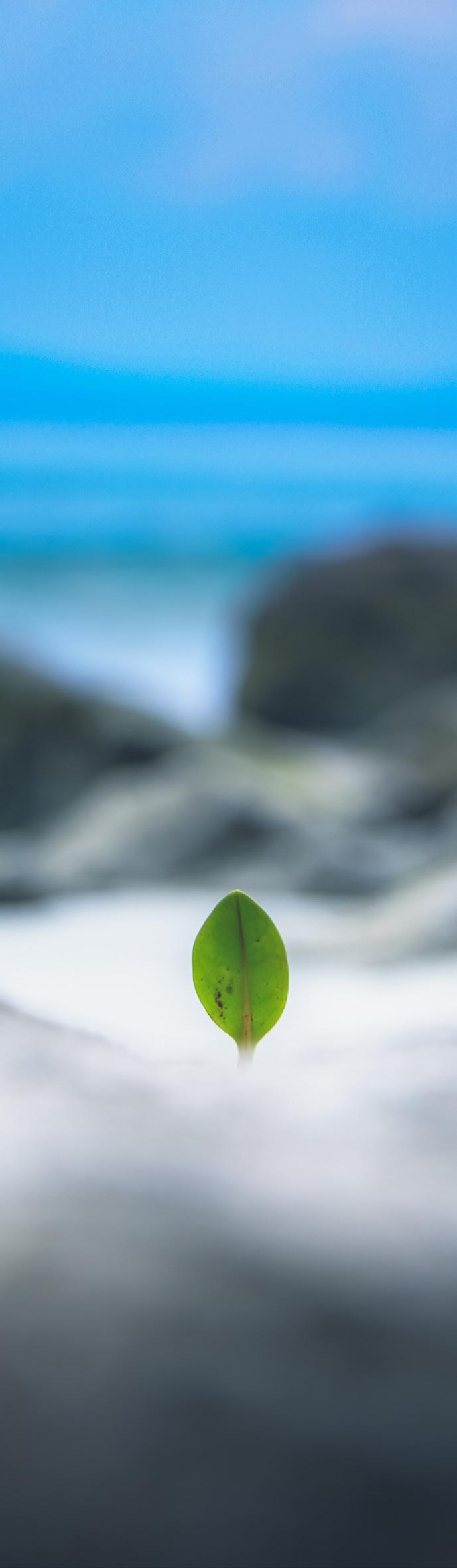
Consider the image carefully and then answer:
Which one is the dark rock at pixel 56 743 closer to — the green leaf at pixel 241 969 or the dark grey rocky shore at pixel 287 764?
the dark grey rocky shore at pixel 287 764

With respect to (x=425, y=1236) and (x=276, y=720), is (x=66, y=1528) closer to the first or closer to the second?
(x=425, y=1236)

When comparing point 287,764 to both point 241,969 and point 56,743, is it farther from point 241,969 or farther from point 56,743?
point 241,969

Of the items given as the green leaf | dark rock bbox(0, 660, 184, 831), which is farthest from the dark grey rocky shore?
the green leaf

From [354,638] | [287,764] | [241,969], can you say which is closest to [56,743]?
[287,764]

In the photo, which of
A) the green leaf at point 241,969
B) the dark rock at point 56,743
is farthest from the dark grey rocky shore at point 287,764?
the green leaf at point 241,969

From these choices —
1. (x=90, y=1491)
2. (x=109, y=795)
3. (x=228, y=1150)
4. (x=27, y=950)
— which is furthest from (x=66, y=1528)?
(x=109, y=795)
